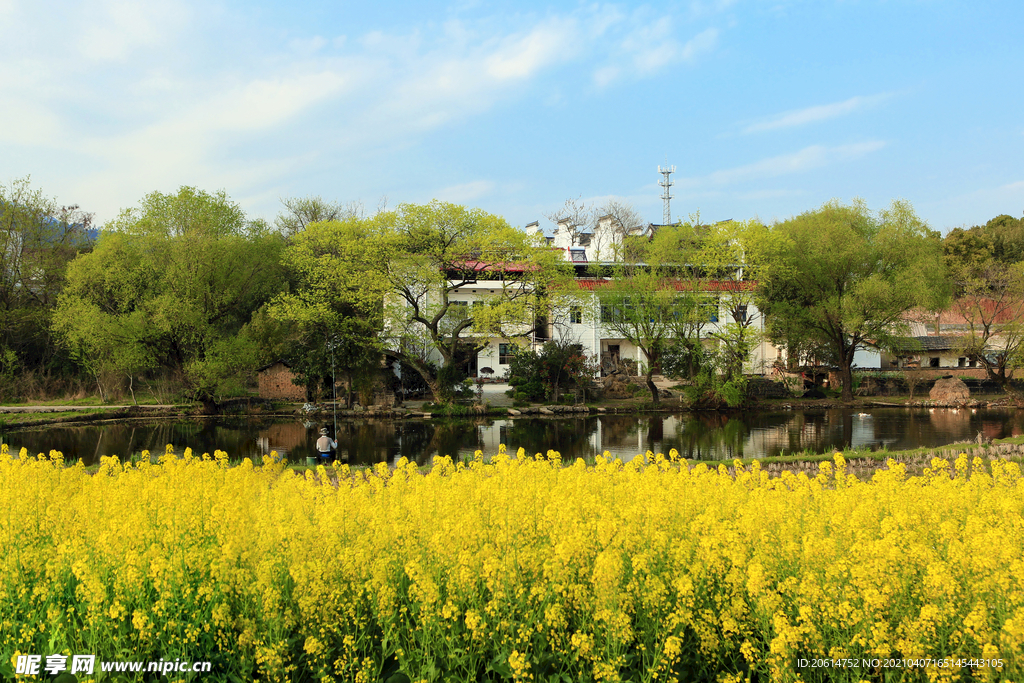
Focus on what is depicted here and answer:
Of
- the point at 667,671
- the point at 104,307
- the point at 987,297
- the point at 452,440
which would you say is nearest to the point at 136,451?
the point at 452,440

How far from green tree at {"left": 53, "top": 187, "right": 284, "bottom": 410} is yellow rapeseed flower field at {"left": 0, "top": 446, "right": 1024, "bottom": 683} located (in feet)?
94.5

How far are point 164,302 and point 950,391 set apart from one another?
125ft

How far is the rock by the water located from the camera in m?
35.0

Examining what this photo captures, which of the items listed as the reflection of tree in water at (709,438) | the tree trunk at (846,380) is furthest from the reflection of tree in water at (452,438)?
the tree trunk at (846,380)

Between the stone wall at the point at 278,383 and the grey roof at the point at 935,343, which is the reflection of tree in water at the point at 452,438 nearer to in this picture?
the stone wall at the point at 278,383

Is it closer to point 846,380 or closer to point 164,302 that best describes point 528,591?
point 164,302

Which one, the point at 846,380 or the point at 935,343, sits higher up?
the point at 935,343

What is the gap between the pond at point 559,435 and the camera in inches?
842

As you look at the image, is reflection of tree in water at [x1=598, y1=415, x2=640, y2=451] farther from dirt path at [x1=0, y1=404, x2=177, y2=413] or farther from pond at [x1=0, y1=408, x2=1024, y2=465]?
dirt path at [x1=0, y1=404, x2=177, y2=413]

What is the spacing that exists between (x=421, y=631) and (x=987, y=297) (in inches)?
1714

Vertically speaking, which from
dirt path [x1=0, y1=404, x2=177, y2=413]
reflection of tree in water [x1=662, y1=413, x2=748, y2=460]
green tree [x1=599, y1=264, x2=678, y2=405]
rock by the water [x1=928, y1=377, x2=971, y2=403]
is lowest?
reflection of tree in water [x1=662, y1=413, x2=748, y2=460]

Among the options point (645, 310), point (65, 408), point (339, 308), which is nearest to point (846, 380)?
point (645, 310)

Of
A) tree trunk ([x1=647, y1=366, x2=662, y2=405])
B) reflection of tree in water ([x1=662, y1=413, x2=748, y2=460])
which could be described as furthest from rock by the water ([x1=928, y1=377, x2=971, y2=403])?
tree trunk ([x1=647, y1=366, x2=662, y2=405])

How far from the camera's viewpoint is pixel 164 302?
32344mm
